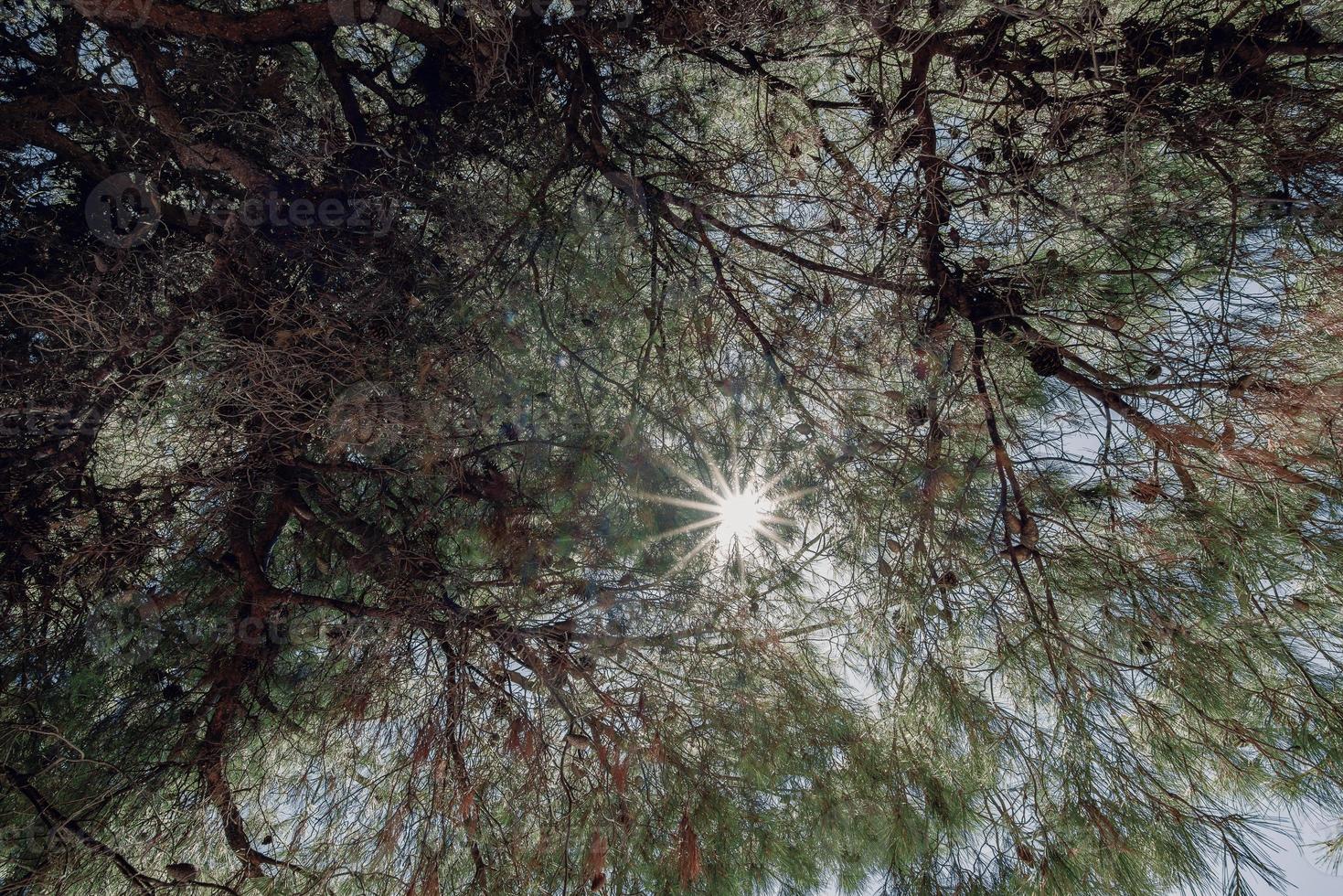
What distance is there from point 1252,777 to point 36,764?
3.23 meters

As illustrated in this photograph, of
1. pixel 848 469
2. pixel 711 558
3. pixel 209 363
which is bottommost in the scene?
pixel 209 363

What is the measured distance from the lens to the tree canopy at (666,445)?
5.30 feet

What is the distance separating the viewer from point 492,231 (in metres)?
2.09

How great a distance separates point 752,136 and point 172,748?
2573 millimetres

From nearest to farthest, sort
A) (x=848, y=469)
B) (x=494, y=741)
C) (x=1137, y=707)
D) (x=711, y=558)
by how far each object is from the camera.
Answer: (x=1137, y=707)
(x=494, y=741)
(x=848, y=469)
(x=711, y=558)

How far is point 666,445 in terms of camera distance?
7.31ft

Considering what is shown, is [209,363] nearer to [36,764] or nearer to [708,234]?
[36,764]

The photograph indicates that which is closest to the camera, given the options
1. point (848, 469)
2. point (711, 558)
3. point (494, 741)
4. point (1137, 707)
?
point (1137, 707)

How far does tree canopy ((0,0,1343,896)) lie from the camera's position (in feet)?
5.30

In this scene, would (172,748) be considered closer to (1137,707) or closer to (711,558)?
(711,558)

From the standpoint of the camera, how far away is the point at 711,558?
2.18 metres

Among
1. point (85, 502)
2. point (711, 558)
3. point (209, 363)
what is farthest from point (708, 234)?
point (85, 502)

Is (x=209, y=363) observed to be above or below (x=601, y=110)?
below

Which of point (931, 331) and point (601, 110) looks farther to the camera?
point (601, 110)
